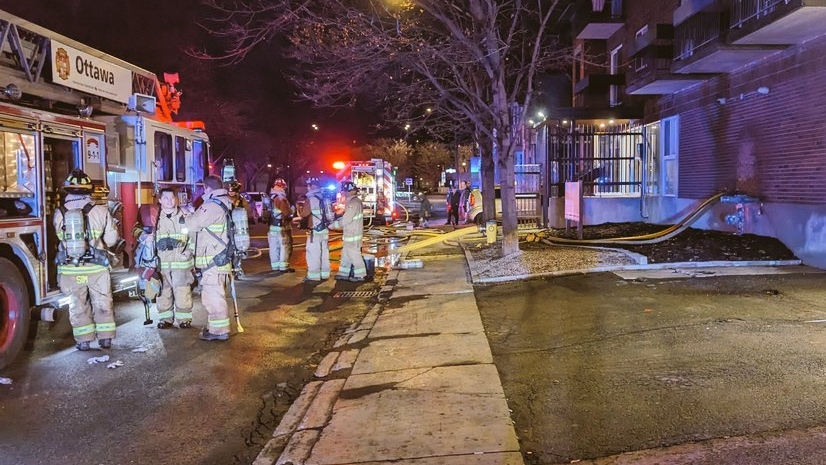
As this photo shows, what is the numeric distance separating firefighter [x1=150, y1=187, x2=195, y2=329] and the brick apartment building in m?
8.67

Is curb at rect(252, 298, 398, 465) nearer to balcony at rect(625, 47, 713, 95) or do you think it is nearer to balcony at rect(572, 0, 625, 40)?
balcony at rect(625, 47, 713, 95)

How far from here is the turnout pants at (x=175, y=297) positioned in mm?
7750

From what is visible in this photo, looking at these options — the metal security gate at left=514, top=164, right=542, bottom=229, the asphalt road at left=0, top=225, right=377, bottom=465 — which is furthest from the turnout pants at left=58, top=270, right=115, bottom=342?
the metal security gate at left=514, top=164, right=542, bottom=229

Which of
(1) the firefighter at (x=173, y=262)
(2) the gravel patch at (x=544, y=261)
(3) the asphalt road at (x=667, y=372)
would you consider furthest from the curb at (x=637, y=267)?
(1) the firefighter at (x=173, y=262)

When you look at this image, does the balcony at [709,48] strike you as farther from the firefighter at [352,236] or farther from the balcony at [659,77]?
the firefighter at [352,236]

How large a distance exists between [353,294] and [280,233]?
2616 millimetres

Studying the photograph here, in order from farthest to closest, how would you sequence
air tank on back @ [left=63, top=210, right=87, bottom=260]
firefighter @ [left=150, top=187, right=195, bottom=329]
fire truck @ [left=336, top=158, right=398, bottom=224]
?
fire truck @ [left=336, top=158, right=398, bottom=224]
firefighter @ [left=150, top=187, right=195, bottom=329]
air tank on back @ [left=63, top=210, right=87, bottom=260]

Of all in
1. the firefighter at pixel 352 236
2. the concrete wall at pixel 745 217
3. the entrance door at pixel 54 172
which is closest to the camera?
the entrance door at pixel 54 172

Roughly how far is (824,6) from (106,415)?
9.92 meters

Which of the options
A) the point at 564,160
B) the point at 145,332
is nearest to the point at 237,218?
the point at 145,332

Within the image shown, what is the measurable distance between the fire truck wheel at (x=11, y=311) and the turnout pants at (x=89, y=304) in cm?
40

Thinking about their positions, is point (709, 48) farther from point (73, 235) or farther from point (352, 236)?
point (73, 235)

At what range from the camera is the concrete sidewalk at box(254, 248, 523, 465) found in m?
4.03

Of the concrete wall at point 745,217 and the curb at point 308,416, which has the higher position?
the concrete wall at point 745,217
